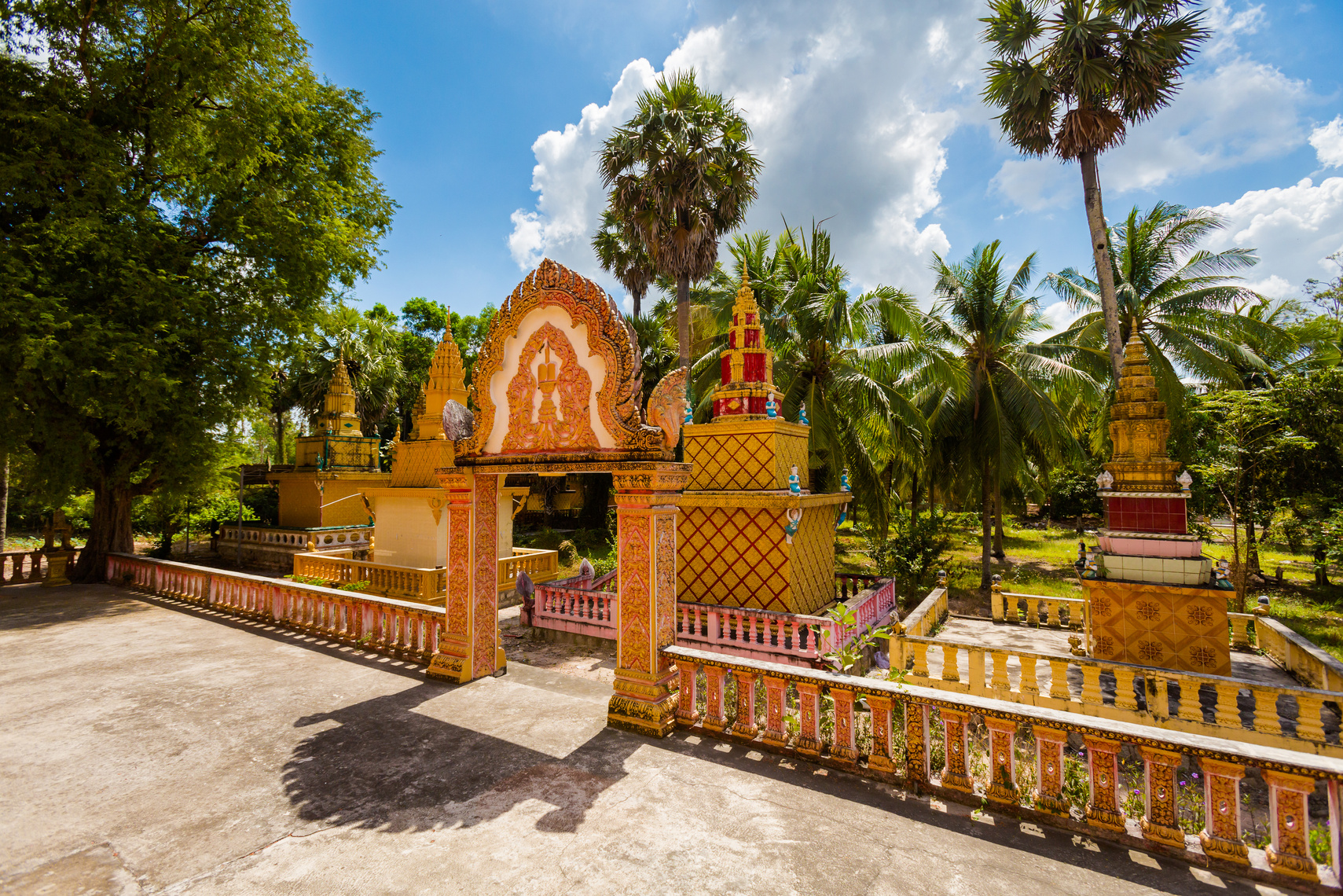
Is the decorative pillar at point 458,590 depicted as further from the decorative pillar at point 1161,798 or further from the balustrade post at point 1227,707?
the balustrade post at point 1227,707

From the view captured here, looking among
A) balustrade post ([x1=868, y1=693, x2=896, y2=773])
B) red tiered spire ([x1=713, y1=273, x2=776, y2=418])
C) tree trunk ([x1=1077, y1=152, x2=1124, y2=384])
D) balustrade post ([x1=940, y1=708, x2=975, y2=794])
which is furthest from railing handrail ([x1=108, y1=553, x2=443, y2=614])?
tree trunk ([x1=1077, y1=152, x2=1124, y2=384])

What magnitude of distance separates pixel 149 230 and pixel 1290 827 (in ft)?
71.1

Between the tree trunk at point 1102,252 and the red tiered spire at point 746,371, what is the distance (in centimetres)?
853

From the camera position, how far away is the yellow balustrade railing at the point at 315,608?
879 cm

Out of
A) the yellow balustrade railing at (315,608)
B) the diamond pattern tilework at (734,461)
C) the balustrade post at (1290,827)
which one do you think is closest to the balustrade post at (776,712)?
the balustrade post at (1290,827)

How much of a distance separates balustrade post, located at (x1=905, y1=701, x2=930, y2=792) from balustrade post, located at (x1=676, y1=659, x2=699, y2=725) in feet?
7.38

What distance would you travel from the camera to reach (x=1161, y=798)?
13.4 feet

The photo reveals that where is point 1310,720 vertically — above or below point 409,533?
below

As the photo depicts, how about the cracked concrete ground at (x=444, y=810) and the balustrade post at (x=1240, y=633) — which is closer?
the cracked concrete ground at (x=444, y=810)

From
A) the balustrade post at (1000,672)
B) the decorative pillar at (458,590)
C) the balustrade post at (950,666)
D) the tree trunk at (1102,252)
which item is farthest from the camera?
the tree trunk at (1102,252)

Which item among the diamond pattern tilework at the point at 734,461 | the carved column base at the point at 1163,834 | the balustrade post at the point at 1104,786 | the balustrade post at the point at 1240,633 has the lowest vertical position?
the balustrade post at the point at 1240,633

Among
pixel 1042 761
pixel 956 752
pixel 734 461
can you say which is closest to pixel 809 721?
pixel 956 752

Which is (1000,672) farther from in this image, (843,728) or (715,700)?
(715,700)

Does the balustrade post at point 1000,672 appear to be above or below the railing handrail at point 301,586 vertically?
below
